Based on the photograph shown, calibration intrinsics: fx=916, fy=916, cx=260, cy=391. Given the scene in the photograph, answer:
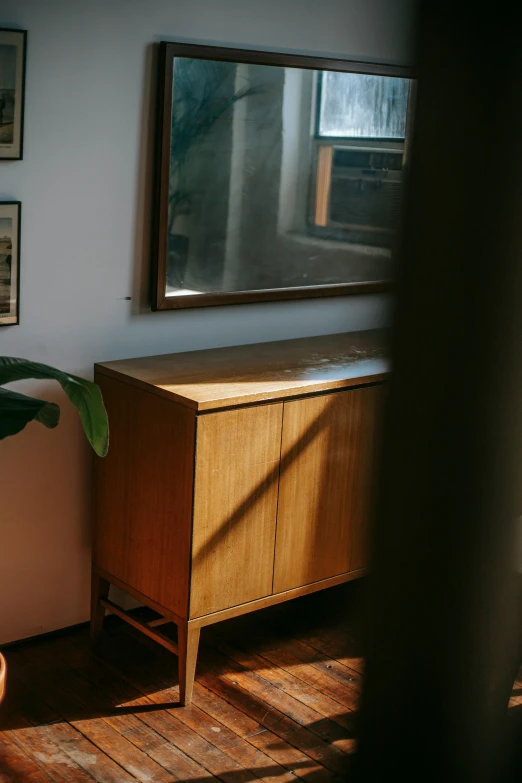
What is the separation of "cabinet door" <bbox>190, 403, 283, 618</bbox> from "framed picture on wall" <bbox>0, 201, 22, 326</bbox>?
69cm

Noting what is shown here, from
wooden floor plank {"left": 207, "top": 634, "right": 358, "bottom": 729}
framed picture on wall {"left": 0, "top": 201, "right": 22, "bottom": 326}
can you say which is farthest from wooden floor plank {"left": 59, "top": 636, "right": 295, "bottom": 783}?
framed picture on wall {"left": 0, "top": 201, "right": 22, "bottom": 326}

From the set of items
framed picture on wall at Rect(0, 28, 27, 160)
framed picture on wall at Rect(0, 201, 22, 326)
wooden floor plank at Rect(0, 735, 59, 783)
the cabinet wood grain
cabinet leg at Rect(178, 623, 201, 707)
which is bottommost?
wooden floor plank at Rect(0, 735, 59, 783)

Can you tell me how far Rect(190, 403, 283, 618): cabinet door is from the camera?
2701mm

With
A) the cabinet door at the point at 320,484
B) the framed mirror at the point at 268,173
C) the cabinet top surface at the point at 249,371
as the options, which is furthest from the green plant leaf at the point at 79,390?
the framed mirror at the point at 268,173

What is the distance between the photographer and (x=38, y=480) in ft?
9.82

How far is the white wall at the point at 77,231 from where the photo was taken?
2764 millimetres

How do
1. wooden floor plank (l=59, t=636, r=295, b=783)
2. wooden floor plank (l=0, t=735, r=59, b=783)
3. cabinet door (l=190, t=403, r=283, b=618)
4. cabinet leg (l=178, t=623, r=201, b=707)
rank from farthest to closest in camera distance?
cabinet leg (l=178, t=623, r=201, b=707)
cabinet door (l=190, t=403, r=283, b=618)
wooden floor plank (l=59, t=636, r=295, b=783)
wooden floor plank (l=0, t=735, r=59, b=783)

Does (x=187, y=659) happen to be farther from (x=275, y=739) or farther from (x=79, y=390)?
(x=79, y=390)

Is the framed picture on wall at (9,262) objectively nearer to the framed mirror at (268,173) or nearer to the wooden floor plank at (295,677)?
the framed mirror at (268,173)

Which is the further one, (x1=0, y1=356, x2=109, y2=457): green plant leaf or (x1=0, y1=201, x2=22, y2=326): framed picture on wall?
(x1=0, y1=201, x2=22, y2=326): framed picture on wall

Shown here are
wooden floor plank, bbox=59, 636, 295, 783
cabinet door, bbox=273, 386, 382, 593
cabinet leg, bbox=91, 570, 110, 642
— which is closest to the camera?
wooden floor plank, bbox=59, 636, 295, 783

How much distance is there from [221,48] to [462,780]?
305 centimetres

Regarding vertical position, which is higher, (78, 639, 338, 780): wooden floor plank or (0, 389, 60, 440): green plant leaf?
(0, 389, 60, 440): green plant leaf

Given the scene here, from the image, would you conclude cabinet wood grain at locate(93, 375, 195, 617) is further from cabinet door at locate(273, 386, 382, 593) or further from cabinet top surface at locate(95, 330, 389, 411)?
cabinet door at locate(273, 386, 382, 593)
